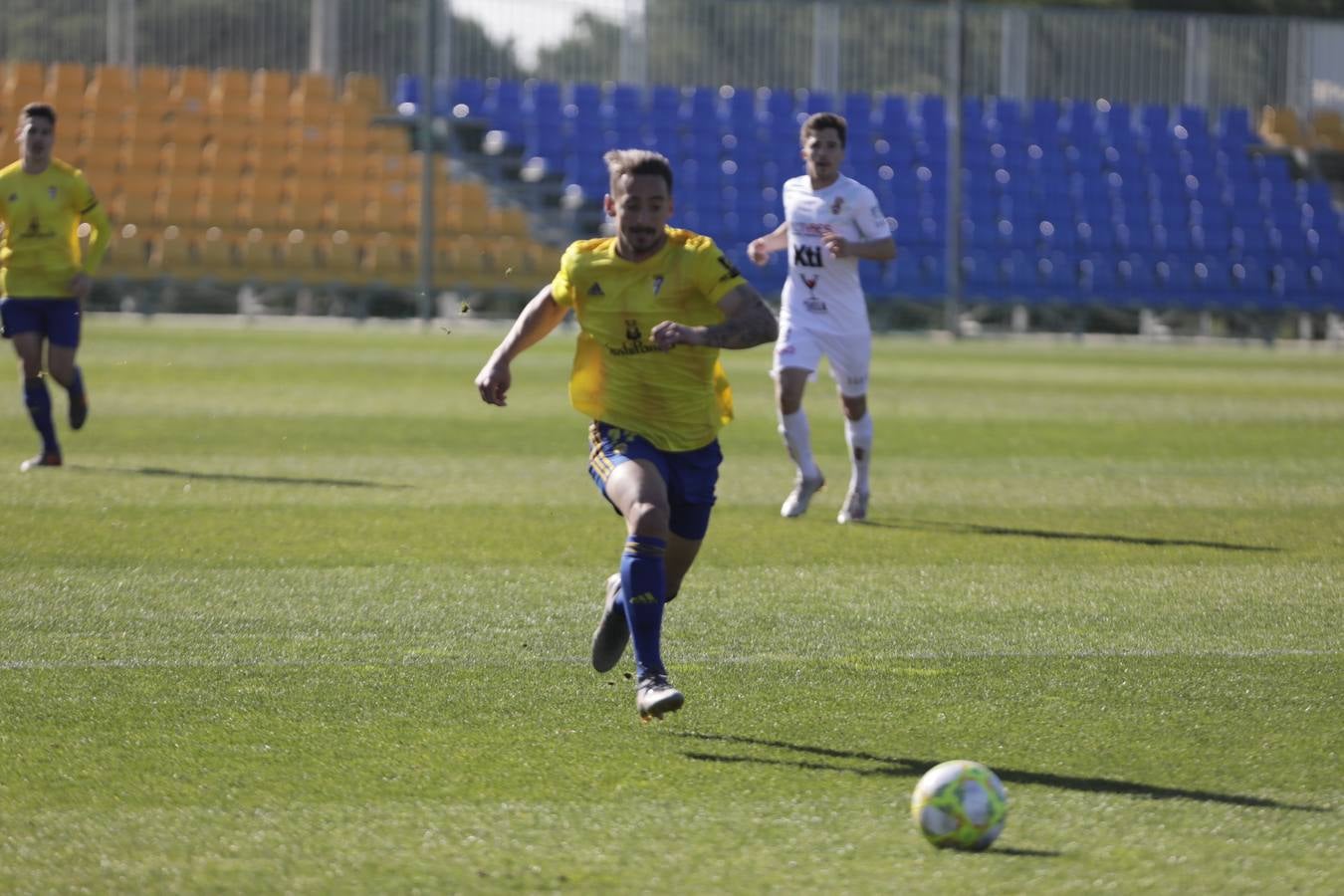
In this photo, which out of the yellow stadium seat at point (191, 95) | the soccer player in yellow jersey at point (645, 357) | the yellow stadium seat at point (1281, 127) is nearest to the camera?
the soccer player in yellow jersey at point (645, 357)

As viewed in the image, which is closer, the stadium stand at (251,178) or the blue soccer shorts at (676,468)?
the blue soccer shorts at (676,468)

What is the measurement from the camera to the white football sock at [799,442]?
36.3 ft

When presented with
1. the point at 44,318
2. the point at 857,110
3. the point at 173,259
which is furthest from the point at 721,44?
the point at 44,318

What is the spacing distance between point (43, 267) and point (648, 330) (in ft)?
24.6

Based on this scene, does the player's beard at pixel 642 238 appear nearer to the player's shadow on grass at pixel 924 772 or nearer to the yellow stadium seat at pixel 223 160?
the player's shadow on grass at pixel 924 772

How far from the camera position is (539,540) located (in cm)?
987

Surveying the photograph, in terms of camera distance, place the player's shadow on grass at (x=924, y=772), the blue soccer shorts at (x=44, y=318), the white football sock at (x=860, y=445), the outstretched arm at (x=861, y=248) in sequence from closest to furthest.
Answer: the player's shadow on grass at (x=924, y=772), the outstretched arm at (x=861, y=248), the white football sock at (x=860, y=445), the blue soccer shorts at (x=44, y=318)

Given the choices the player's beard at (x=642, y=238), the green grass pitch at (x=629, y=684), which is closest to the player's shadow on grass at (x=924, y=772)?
the green grass pitch at (x=629, y=684)

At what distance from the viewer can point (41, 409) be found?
12523mm

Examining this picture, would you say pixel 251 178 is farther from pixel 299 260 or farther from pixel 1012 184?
pixel 1012 184

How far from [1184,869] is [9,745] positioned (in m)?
3.14

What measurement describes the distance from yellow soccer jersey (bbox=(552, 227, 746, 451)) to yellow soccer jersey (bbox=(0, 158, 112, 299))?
279 inches

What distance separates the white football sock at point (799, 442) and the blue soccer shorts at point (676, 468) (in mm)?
4864

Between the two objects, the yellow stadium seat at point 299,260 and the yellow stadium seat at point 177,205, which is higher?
the yellow stadium seat at point 177,205
